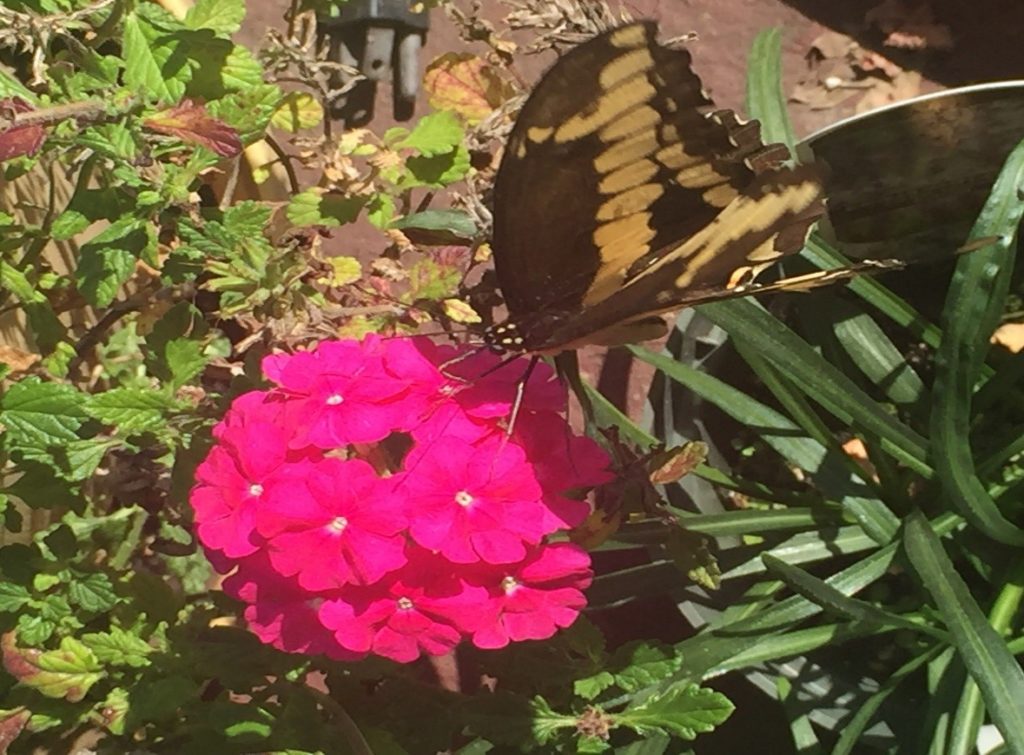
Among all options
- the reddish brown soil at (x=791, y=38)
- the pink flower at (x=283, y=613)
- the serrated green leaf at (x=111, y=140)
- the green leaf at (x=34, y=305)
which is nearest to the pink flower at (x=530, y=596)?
the pink flower at (x=283, y=613)

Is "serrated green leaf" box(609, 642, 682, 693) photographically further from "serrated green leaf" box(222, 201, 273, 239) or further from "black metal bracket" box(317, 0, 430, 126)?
"black metal bracket" box(317, 0, 430, 126)

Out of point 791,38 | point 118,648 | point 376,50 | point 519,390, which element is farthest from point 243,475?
point 791,38

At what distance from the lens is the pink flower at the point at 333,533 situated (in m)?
0.63

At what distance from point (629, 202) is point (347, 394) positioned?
0.29 metres

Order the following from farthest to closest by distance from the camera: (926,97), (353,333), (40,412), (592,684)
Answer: (926,97), (353,333), (592,684), (40,412)

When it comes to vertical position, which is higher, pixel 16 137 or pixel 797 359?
pixel 16 137

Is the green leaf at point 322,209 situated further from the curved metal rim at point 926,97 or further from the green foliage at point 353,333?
the curved metal rim at point 926,97

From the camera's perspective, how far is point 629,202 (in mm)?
817

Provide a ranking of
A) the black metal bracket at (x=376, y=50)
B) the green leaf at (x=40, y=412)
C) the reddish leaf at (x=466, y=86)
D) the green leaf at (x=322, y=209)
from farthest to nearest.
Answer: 1. the black metal bracket at (x=376, y=50)
2. the reddish leaf at (x=466, y=86)
3. the green leaf at (x=322, y=209)
4. the green leaf at (x=40, y=412)

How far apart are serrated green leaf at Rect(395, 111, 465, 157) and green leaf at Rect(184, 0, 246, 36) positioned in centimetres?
22

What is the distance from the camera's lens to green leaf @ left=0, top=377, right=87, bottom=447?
28.6 inches

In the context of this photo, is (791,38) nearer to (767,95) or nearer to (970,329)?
(767,95)

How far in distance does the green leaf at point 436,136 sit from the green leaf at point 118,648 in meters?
0.50

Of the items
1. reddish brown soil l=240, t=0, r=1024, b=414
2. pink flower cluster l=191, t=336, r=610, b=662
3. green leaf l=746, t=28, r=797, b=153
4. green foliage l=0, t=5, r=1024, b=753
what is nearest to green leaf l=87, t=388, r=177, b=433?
green foliage l=0, t=5, r=1024, b=753
